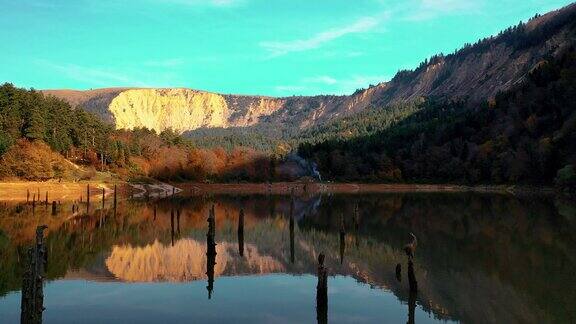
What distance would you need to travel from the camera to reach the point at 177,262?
3516 cm

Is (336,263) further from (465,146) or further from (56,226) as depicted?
(465,146)

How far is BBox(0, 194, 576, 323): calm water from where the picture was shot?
22.1 m

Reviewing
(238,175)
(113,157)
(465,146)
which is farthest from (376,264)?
(465,146)

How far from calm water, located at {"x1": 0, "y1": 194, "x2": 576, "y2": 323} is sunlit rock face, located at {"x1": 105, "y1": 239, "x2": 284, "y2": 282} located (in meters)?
0.11

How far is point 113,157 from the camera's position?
131750 mm

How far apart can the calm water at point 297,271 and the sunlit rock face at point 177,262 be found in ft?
0.35

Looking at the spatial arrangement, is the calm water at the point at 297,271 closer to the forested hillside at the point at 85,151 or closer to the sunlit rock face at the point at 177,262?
the sunlit rock face at the point at 177,262

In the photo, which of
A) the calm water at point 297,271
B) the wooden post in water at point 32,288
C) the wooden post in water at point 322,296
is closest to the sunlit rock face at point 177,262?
the calm water at point 297,271

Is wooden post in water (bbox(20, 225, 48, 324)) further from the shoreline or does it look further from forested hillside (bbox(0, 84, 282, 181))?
the shoreline

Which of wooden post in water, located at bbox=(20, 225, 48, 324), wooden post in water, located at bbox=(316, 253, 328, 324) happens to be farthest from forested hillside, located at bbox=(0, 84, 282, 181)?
wooden post in water, located at bbox=(20, 225, 48, 324)

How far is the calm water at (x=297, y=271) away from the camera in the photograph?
72.6 ft

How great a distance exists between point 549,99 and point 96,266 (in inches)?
5482

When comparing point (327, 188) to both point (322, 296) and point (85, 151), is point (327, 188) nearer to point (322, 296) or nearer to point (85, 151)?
point (85, 151)

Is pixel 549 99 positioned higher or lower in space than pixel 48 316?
higher
